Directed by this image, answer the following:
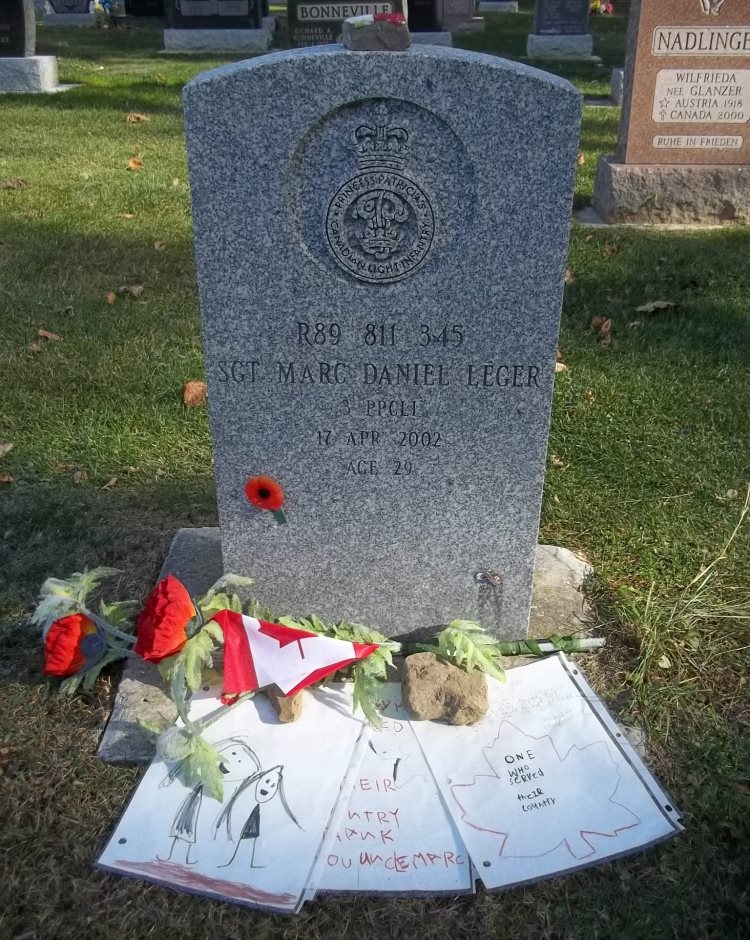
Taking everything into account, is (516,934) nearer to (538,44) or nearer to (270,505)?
(270,505)

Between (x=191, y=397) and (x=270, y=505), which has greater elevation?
(x=270, y=505)

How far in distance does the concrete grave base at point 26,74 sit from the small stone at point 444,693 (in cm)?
1037

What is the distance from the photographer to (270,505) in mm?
2432

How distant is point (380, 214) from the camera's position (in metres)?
2.07

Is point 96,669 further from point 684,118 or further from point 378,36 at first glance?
point 684,118

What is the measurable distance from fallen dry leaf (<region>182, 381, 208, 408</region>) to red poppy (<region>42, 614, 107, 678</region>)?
1.73m

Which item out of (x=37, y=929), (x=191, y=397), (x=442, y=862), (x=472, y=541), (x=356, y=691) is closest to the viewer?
(x=37, y=929)

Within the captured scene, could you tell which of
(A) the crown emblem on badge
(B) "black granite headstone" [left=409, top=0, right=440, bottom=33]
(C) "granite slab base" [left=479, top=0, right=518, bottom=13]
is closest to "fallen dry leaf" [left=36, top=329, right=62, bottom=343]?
(A) the crown emblem on badge

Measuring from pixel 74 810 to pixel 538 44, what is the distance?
596 inches

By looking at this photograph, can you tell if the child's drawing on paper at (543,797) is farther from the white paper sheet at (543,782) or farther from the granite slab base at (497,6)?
the granite slab base at (497,6)

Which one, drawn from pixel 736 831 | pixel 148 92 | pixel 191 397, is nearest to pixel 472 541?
pixel 736 831

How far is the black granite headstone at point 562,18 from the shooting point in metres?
14.7

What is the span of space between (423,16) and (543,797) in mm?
13569

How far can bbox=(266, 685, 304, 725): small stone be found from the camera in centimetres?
234
